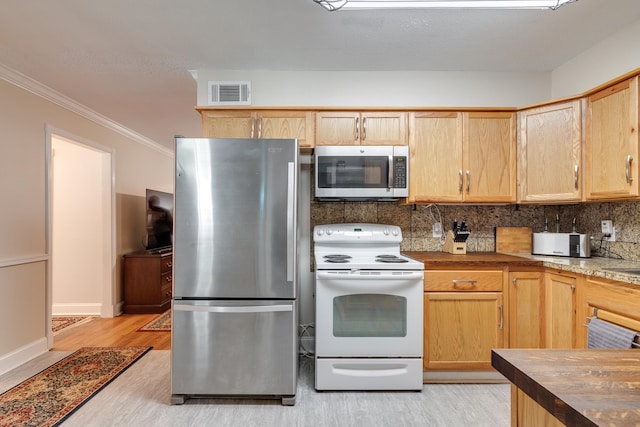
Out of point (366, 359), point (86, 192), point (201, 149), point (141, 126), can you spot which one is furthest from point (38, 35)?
point (366, 359)

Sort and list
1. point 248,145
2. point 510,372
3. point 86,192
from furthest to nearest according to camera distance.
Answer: point 86,192
point 248,145
point 510,372

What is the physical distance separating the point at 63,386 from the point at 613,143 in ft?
13.3

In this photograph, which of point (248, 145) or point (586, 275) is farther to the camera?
point (248, 145)

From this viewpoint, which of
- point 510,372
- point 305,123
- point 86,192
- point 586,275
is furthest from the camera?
point 86,192

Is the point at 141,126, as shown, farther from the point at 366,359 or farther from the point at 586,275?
the point at 586,275

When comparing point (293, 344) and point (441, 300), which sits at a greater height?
point (441, 300)

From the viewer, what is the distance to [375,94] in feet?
9.50

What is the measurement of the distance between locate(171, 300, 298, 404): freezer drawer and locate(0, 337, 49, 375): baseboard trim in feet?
5.20

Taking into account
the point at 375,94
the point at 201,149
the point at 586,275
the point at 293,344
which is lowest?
the point at 293,344

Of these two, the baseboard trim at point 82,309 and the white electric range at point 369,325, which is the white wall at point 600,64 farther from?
the baseboard trim at point 82,309

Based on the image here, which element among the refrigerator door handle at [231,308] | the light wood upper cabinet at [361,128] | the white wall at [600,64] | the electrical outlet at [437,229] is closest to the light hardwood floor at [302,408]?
the refrigerator door handle at [231,308]

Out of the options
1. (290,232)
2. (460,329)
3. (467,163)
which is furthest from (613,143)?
(290,232)

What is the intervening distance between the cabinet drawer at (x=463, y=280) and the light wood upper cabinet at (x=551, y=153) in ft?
2.36

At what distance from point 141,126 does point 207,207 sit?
2899mm
